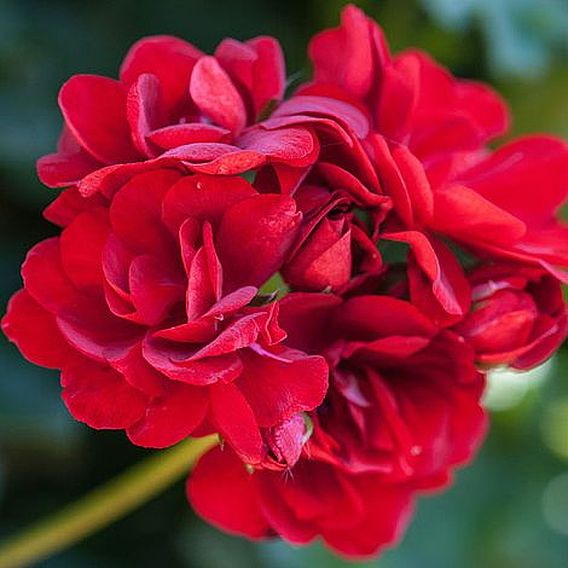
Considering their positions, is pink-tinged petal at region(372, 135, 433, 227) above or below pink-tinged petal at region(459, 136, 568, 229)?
above

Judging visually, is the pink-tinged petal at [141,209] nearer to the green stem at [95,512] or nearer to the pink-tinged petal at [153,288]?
the pink-tinged petal at [153,288]

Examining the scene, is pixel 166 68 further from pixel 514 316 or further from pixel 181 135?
pixel 514 316

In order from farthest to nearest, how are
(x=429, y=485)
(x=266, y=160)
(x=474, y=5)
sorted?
1. (x=474, y=5)
2. (x=429, y=485)
3. (x=266, y=160)

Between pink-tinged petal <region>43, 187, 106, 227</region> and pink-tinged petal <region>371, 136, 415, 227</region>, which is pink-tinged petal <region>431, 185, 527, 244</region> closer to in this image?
pink-tinged petal <region>371, 136, 415, 227</region>

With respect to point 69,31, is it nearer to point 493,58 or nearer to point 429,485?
point 493,58

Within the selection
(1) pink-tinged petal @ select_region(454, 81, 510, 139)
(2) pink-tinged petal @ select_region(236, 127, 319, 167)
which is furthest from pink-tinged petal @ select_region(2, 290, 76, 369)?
(1) pink-tinged petal @ select_region(454, 81, 510, 139)

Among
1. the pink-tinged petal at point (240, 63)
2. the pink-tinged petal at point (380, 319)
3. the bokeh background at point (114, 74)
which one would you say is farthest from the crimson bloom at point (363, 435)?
the bokeh background at point (114, 74)

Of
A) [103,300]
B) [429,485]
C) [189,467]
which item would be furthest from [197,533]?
[103,300]
